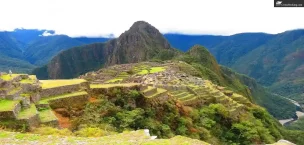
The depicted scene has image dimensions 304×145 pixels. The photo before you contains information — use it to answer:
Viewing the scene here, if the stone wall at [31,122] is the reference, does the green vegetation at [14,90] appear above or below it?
above

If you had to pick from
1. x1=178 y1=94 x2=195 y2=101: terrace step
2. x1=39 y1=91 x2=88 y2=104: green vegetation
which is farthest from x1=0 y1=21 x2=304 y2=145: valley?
x1=178 y1=94 x2=195 y2=101: terrace step

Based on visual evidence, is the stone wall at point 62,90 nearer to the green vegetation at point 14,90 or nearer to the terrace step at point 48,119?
the green vegetation at point 14,90

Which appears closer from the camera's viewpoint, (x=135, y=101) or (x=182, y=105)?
(x=135, y=101)

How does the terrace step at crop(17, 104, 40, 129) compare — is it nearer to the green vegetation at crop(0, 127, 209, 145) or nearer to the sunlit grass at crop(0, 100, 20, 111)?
the sunlit grass at crop(0, 100, 20, 111)

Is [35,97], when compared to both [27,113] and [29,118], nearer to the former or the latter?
Answer: [27,113]

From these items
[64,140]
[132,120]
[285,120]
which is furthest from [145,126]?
[285,120]

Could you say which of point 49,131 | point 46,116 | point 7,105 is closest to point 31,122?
point 49,131

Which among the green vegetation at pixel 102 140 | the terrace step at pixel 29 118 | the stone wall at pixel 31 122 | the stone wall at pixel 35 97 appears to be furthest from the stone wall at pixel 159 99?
the green vegetation at pixel 102 140

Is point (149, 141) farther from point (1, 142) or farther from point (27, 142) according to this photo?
point (1, 142)
